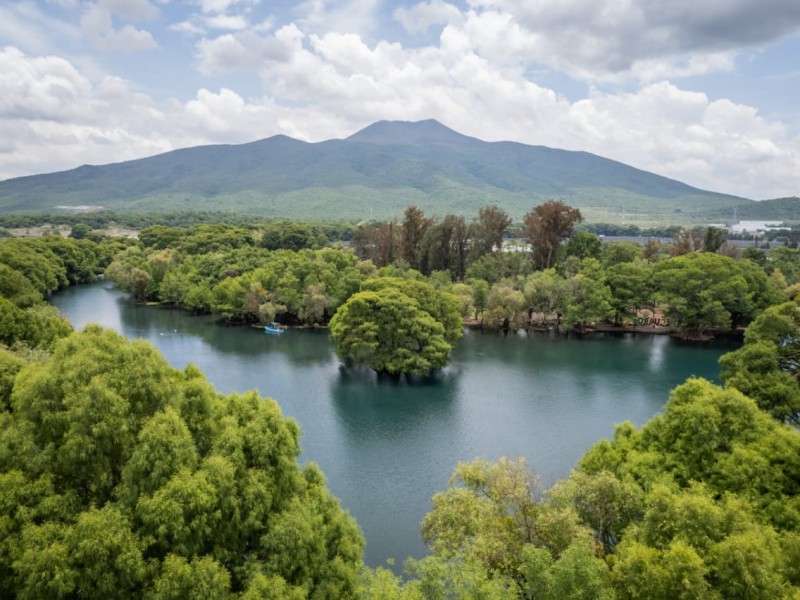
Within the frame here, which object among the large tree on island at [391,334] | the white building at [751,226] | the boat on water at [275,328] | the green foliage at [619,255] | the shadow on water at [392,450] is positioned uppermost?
the white building at [751,226]

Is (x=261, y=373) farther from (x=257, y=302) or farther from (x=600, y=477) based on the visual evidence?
(x=600, y=477)

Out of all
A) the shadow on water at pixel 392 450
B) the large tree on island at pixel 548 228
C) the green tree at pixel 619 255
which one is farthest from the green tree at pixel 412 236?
the shadow on water at pixel 392 450

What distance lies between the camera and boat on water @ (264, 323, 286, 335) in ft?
181

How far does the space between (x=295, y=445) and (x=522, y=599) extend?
6752 millimetres

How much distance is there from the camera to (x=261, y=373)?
41344 millimetres

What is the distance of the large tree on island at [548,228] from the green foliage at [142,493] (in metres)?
60.8

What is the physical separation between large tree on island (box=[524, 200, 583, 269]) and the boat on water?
113 ft

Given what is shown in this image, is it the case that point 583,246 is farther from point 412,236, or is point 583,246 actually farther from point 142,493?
point 142,493

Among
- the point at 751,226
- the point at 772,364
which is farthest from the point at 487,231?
the point at 751,226

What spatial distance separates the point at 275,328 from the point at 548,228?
37431 millimetres

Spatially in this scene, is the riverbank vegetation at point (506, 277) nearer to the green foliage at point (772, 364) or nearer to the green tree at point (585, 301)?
the green tree at point (585, 301)

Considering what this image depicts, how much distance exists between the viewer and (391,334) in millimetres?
39375

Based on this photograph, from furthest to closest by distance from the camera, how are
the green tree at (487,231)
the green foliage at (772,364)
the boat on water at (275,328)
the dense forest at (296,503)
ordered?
the green tree at (487,231), the boat on water at (275,328), the green foliage at (772,364), the dense forest at (296,503)

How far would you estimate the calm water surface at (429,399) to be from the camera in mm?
24875
